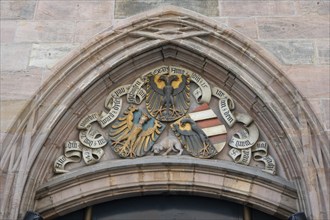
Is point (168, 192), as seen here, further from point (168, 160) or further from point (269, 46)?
point (269, 46)

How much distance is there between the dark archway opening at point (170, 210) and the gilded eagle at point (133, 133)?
58 centimetres

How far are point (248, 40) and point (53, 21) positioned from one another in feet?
8.26

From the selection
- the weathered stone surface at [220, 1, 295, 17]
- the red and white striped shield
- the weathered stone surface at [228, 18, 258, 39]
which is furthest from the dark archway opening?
the weathered stone surface at [220, 1, 295, 17]

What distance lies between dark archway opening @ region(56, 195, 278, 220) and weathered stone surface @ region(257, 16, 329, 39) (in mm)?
2194

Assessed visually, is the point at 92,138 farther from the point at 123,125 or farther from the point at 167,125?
the point at 167,125

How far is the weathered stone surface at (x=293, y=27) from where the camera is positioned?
22.9 feet

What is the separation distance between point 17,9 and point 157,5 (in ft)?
6.05

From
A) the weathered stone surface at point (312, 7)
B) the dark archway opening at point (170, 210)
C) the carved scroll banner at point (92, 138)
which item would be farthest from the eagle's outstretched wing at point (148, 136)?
the weathered stone surface at point (312, 7)

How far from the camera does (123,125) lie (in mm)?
6762

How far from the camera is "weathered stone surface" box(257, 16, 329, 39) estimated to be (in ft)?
22.9

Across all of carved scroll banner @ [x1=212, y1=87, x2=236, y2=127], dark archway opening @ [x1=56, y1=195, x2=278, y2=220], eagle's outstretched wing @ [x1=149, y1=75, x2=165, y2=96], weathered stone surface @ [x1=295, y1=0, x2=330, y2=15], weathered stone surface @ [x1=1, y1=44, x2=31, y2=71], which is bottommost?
dark archway opening @ [x1=56, y1=195, x2=278, y2=220]

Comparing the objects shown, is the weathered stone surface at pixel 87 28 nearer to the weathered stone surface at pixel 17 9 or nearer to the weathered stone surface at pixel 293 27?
the weathered stone surface at pixel 17 9

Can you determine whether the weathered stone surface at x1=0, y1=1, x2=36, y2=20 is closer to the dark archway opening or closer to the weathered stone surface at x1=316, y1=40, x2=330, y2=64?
the dark archway opening

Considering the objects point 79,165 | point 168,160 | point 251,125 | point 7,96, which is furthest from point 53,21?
point 251,125
